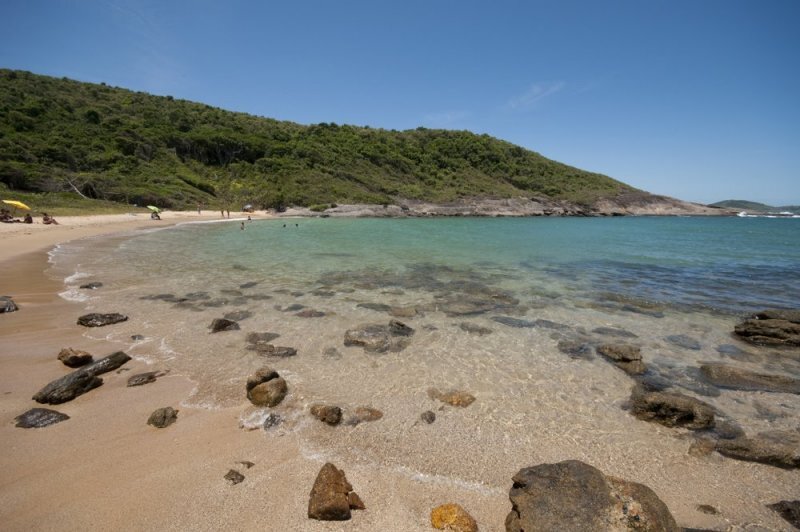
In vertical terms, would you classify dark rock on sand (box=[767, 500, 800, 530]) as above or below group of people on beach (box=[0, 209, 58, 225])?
below

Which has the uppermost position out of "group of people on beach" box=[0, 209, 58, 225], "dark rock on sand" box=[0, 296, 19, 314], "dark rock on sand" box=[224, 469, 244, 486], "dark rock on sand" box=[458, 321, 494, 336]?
"group of people on beach" box=[0, 209, 58, 225]

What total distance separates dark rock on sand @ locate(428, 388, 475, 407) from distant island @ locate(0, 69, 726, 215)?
46761mm

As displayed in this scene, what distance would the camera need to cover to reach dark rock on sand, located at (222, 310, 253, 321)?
30.1ft

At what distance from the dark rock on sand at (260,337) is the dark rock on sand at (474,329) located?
14.7 feet

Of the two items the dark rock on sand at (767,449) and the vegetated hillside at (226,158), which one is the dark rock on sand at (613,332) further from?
the vegetated hillside at (226,158)

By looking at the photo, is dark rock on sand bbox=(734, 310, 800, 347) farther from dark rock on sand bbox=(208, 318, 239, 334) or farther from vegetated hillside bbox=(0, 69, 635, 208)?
vegetated hillside bbox=(0, 69, 635, 208)

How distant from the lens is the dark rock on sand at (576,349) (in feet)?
24.5

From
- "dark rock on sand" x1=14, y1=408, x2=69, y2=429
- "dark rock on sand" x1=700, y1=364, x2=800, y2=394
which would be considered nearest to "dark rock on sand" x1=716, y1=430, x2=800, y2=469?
"dark rock on sand" x1=700, y1=364, x2=800, y2=394

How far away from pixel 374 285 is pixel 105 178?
4886 centimetres

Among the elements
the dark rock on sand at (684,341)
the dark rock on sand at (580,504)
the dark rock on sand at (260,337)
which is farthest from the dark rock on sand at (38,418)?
the dark rock on sand at (684,341)

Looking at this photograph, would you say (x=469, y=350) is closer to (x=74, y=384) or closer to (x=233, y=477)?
(x=233, y=477)

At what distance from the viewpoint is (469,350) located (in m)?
7.59

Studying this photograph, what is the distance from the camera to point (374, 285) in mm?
13312

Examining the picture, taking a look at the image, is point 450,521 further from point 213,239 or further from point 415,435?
point 213,239
